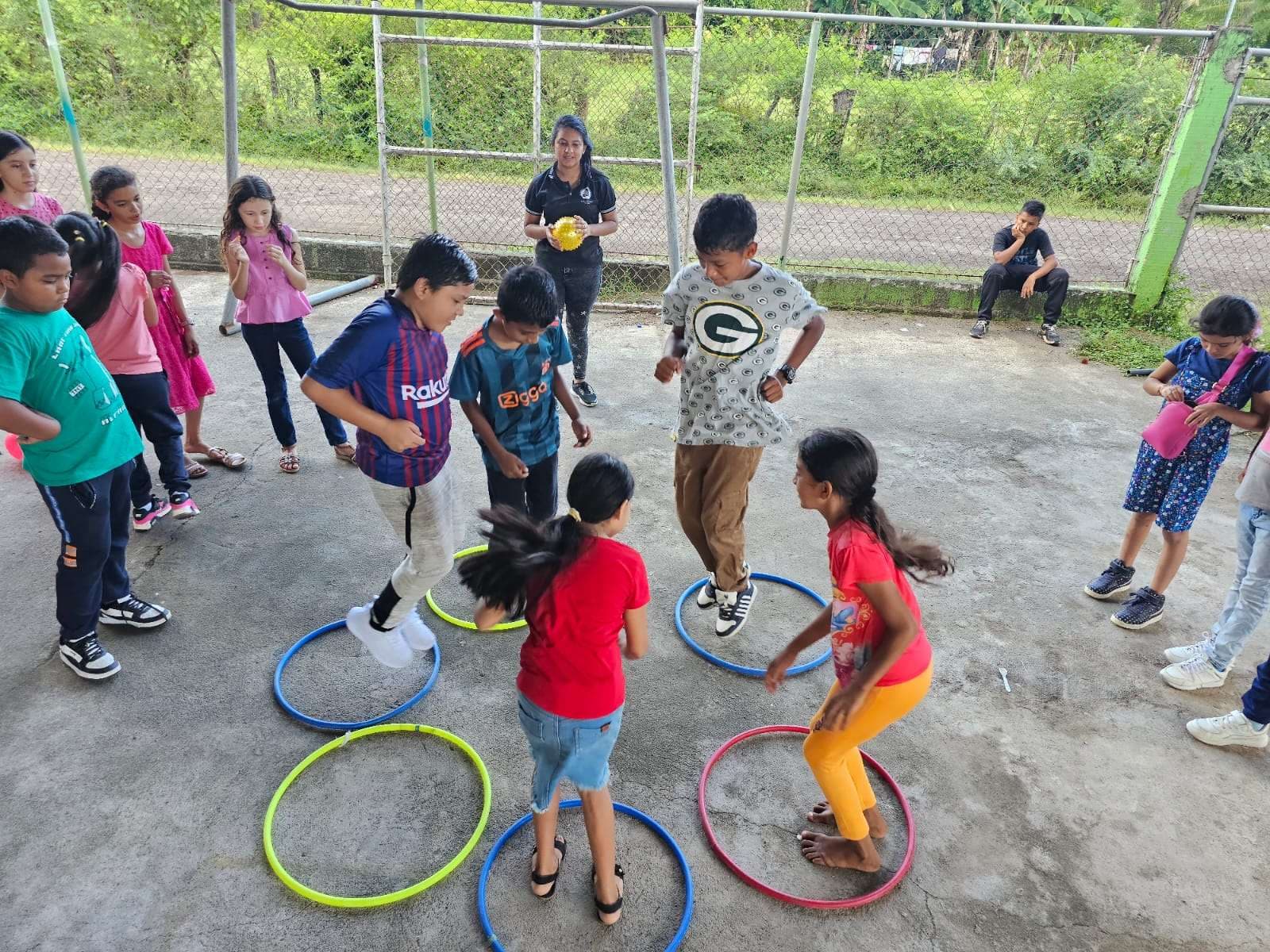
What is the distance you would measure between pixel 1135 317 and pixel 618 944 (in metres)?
9.07

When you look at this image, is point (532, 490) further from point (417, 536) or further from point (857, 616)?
point (857, 616)

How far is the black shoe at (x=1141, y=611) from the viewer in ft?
14.4

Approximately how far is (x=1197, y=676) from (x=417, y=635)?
378cm

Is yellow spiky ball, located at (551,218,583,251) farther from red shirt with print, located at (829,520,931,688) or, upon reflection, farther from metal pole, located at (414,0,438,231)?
red shirt with print, located at (829,520,931,688)

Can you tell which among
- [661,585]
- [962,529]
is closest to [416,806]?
[661,585]

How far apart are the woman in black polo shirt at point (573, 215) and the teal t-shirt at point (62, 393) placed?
3503mm

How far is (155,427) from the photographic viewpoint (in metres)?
4.76

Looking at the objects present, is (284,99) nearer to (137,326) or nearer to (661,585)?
(137,326)

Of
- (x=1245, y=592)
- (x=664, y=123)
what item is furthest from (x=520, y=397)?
(x=664, y=123)

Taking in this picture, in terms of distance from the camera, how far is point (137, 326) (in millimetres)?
4492

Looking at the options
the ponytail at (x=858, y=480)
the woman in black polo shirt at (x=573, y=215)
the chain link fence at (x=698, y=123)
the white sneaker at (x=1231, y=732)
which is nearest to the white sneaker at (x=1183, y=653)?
the white sneaker at (x=1231, y=732)

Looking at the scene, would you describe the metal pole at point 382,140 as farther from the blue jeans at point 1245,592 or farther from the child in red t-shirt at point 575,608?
the blue jeans at point 1245,592

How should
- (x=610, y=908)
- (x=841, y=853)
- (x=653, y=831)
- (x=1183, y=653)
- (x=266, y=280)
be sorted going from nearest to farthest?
1. (x=610, y=908)
2. (x=841, y=853)
3. (x=653, y=831)
4. (x=1183, y=653)
5. (x=266, y=280)

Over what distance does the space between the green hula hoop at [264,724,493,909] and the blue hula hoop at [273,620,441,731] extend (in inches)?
1.8
